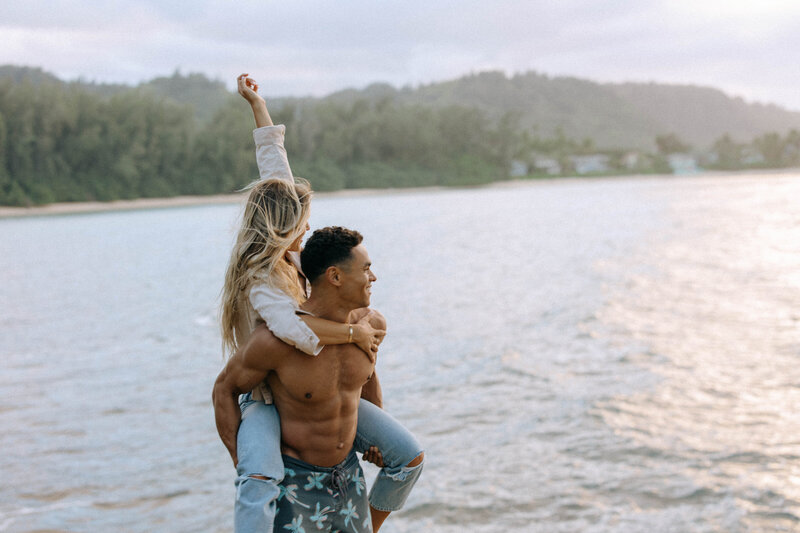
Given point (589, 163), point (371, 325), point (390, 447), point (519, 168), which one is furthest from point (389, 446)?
point (589, 163)

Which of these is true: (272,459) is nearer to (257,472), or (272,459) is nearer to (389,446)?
(257,472)

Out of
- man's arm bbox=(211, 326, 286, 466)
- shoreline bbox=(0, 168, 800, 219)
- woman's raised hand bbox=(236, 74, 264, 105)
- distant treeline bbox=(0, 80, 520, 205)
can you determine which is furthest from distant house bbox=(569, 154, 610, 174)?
man's arm bbox=(211, 326, 286, 466)

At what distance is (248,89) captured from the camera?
3125mm

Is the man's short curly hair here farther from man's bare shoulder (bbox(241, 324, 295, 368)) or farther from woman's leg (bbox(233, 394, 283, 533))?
woman's leg (bbox(233, 394, 283, 533))

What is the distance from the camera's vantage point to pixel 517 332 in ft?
45.1

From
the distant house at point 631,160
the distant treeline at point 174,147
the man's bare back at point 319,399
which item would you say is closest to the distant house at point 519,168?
the distant treeline at point 174,147

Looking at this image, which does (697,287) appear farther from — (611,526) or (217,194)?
(217,194)

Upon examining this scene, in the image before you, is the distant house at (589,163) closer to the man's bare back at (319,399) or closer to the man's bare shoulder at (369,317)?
the man's bare shoulder at (369,317)

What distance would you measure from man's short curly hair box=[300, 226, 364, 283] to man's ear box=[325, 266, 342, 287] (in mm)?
16

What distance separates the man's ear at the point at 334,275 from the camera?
265 centimetres

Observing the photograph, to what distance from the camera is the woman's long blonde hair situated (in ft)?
8.84

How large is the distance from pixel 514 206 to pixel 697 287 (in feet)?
161

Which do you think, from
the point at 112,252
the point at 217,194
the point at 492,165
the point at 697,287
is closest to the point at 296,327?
the point at 697,287

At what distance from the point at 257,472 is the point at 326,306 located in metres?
0.58
